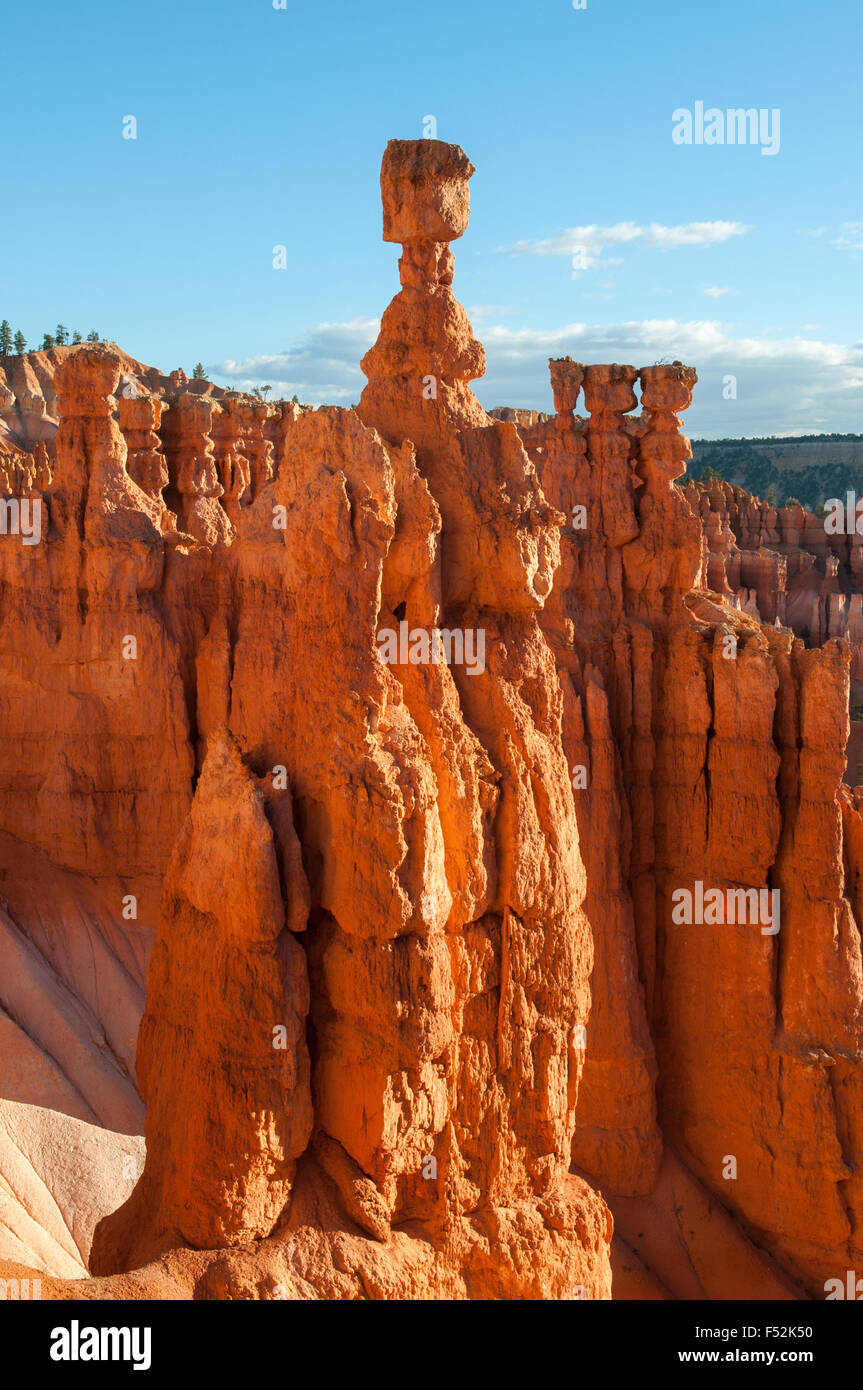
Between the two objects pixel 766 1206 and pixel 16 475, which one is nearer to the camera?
pixel 766 1206

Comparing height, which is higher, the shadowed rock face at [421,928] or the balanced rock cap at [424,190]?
the balanced rock cap at [424,190]

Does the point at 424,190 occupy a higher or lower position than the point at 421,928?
higher

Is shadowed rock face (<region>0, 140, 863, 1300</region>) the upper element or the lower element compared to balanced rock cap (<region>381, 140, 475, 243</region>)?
lower

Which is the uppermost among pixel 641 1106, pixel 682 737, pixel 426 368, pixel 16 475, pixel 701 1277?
pixel 16 475

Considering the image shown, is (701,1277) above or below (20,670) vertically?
below

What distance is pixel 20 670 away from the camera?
16750mm

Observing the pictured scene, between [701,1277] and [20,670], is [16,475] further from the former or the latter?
[701,1277]

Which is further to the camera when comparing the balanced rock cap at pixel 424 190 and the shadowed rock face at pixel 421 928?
the balanced rock cap at pixel 424 190

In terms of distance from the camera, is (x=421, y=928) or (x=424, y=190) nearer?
(x=421, y=928)

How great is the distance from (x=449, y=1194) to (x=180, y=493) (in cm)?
1425

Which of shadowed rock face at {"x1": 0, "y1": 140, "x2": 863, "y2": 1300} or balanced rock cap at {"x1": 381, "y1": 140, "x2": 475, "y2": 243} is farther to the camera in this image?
balanced rock cap at {"x1": 381, "y1": 140, "x2": 475, "y2": 243}
